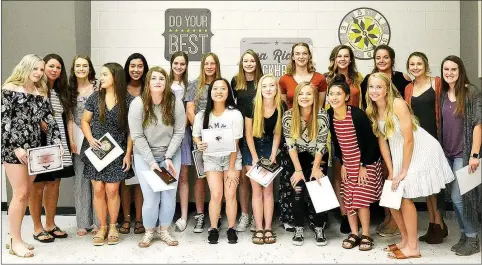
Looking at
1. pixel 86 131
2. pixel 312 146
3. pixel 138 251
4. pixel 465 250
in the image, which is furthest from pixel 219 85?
pixel 465 250

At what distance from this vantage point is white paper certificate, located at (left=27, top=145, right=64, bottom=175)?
3.20 m

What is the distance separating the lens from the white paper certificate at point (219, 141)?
342 cm

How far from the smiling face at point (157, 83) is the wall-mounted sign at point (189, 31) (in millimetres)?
1577

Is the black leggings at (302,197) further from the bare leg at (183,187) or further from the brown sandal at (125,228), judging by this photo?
the brown sandal at (125,228)

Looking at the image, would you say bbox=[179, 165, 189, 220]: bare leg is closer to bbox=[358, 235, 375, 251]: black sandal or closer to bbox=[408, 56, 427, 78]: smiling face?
bbox=[358, 235, 375, 251]: black sandal

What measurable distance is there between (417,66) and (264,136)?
134cm

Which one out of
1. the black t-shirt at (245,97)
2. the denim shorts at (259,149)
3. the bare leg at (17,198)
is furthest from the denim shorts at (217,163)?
the bare leg at (17,198)

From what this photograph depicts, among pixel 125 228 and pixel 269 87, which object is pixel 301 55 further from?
pixel 125 228

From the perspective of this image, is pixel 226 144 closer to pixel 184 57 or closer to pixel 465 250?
pixel 184 57

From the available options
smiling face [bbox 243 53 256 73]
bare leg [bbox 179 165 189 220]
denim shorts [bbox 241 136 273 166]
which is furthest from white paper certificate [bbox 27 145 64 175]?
smiling face [bbox 243 53 256 73]

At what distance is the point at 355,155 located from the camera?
10.8 ft

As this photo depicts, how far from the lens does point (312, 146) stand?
11.2ft

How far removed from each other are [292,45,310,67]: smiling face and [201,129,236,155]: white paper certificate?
89cm

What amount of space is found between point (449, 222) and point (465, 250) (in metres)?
0.84
